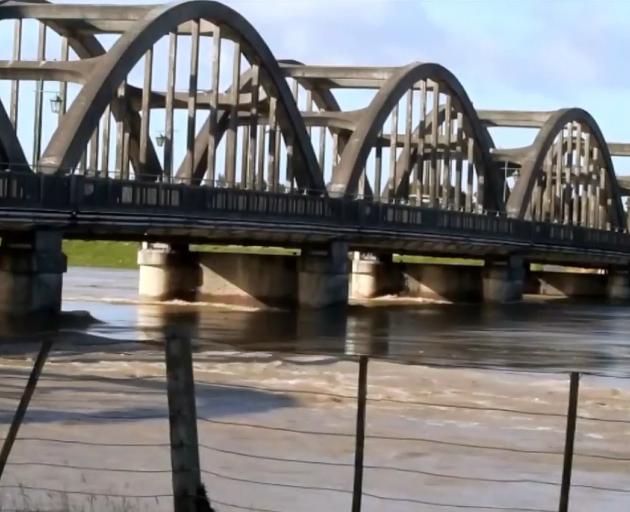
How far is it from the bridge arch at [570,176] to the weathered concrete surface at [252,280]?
29.1 metres

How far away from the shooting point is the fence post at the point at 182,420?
11.2 meters

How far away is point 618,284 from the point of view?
106m

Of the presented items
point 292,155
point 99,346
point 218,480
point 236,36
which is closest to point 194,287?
point 292,155

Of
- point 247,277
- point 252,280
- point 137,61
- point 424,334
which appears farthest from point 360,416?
point 247,277

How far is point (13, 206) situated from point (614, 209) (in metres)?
82.5

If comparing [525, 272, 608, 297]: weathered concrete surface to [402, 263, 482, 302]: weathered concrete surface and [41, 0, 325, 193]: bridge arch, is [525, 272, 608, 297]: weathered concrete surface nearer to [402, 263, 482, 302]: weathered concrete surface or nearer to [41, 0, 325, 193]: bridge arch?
[402, 263, 482, 302]: weathered concrete surface

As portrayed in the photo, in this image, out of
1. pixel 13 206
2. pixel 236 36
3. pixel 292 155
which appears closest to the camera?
pixel 13 206

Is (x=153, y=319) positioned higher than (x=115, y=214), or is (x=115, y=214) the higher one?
(x=115, y=214)

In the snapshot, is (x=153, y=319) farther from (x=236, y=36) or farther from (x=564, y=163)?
(x=564, y=163)

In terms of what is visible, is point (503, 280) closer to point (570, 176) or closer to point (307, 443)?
point (570, 176)

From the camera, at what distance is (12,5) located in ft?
183

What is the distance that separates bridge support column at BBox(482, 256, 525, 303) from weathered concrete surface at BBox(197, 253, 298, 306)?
1990 cm

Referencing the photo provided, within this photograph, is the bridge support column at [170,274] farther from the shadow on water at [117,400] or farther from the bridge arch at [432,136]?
the shadow on water at [117,400]

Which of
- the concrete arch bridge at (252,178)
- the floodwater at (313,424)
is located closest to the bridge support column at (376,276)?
the concrete arch bridge at (252,178)
